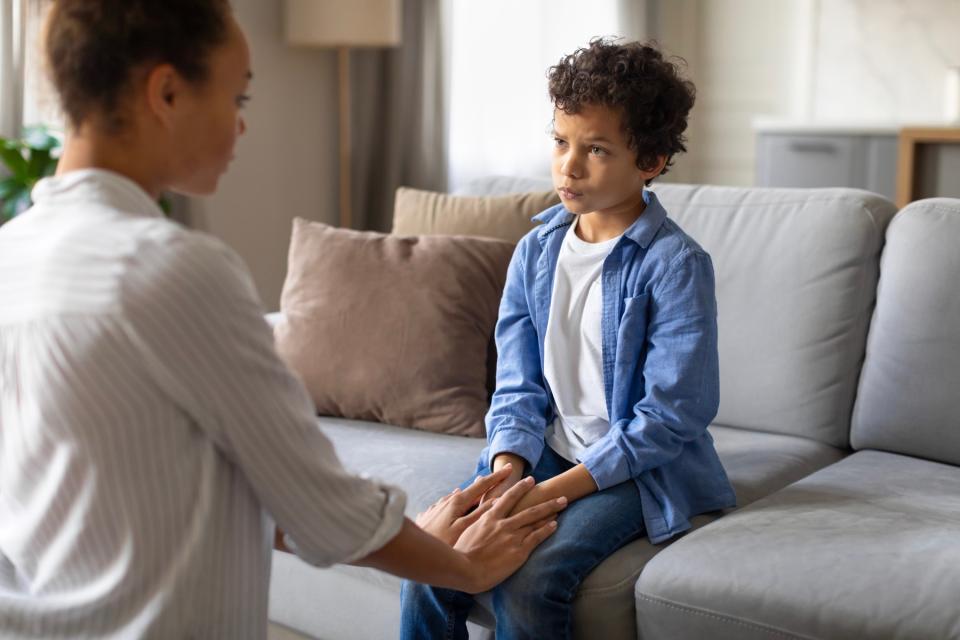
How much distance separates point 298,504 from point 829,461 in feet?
4.45

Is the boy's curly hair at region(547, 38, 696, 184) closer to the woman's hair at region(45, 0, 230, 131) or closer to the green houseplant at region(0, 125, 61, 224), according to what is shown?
the woman's hair at region(45, 0, 230, 131)

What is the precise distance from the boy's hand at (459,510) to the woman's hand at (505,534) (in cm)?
1

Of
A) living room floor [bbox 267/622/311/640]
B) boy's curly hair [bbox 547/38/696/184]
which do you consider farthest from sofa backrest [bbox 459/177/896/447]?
living room floor [bbox 267/622/311/640]

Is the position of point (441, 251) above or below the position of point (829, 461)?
above

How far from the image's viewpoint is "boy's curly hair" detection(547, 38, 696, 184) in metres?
1.78

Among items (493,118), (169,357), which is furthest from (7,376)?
(493,118)

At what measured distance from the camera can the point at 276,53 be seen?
4.15 metres

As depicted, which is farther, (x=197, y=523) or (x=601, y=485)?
(x=601, y=485)

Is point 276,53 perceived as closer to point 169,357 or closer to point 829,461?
point 829,461

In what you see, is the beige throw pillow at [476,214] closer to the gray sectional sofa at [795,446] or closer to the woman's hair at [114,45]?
the gray sectional sofa at [795,446]

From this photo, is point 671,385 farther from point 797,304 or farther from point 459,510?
point 797,304

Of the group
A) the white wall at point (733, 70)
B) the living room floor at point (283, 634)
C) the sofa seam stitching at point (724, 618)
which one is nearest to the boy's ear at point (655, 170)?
the sofa seam stitching at point (724, 618)

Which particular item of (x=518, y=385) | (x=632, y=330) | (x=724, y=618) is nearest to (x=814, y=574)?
(x=724, y=618)

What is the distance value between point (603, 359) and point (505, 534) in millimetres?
335
